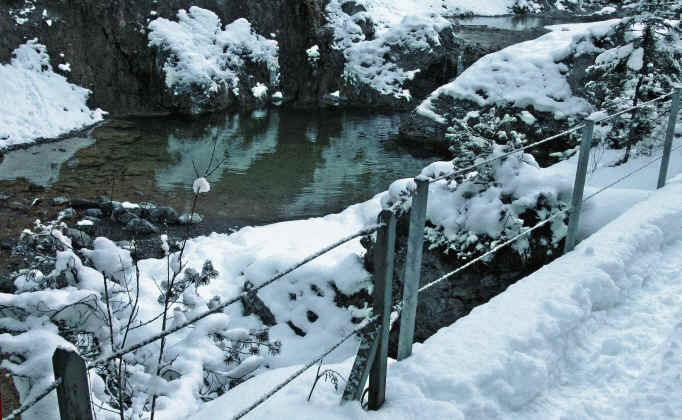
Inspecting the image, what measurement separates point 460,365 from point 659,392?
1.15 metres

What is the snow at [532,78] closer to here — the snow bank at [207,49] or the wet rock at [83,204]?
the snow bank at [207,49]

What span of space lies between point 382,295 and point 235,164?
12346 millimetres

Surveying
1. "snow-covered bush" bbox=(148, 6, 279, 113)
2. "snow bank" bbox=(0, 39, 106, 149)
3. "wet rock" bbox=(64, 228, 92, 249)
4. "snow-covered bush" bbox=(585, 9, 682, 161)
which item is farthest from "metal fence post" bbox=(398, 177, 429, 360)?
"snow-covered bush" bbox=(148, 6, 279, 113)

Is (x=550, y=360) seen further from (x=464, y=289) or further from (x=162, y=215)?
(x=162, y=215)

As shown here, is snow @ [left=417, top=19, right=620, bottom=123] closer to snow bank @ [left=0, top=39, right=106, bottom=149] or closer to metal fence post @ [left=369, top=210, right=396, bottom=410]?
snow bank @ [left=0, top=39, right=106, bottom=149]

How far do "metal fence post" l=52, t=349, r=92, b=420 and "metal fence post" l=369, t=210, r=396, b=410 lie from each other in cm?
142

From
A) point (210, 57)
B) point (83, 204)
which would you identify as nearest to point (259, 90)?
point (210, 57)

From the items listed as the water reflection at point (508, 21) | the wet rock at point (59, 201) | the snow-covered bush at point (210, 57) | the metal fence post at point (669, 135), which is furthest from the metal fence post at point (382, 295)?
the water reflection at point (508, 21)

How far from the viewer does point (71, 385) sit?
1.75 meters

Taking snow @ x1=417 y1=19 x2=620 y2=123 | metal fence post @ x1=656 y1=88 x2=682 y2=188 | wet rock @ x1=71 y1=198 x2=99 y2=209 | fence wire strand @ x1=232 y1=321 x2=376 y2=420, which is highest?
snow @ x1=417 y1=19 x2=620 y2=123

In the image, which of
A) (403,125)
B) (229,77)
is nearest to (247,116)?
(229,77)

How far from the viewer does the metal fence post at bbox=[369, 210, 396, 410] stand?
274cm

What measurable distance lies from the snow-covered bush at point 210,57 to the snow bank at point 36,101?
303 centimetres

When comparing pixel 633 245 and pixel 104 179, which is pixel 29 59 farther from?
pixel 633 245
